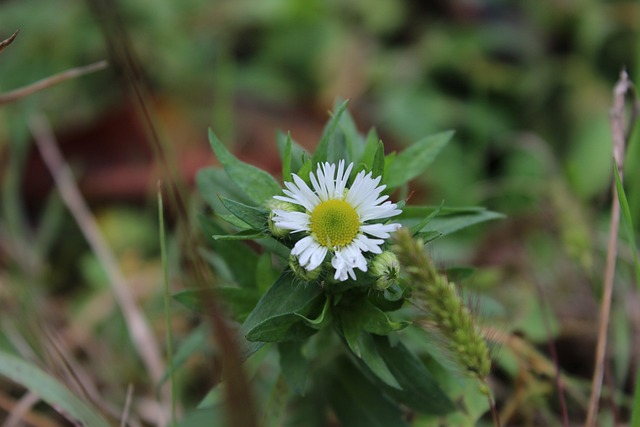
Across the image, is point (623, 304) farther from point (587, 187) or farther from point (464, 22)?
point (464, 22)

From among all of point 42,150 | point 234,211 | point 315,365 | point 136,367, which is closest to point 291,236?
point 234,211

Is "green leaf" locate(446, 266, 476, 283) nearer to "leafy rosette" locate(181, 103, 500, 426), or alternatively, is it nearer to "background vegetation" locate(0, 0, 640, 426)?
"leafy rosette" locate(181, 103, 500, 426)

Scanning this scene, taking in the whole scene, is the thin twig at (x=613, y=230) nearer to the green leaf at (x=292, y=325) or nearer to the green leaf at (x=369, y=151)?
the green leaf at (x=369, y=151)

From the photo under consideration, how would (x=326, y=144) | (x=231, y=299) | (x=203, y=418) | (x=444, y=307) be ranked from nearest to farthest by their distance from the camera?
(x=444, y=307)
(x=326, y=144)
(x=231, y=299)
(x=203, y=418)

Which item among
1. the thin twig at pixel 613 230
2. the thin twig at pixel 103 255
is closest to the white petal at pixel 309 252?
the thin twig at pixel 613 230

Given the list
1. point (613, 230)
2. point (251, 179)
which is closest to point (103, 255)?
point (251, 179)

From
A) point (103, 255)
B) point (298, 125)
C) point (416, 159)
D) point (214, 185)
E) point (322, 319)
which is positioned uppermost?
point (298, 125)

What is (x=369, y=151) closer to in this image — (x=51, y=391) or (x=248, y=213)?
(x=248, y=213)

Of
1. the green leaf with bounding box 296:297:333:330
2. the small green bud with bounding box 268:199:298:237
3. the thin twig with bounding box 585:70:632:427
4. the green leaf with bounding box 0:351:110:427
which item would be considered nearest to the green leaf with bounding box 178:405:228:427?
the green leaf with bounding box 0:351:110:427
